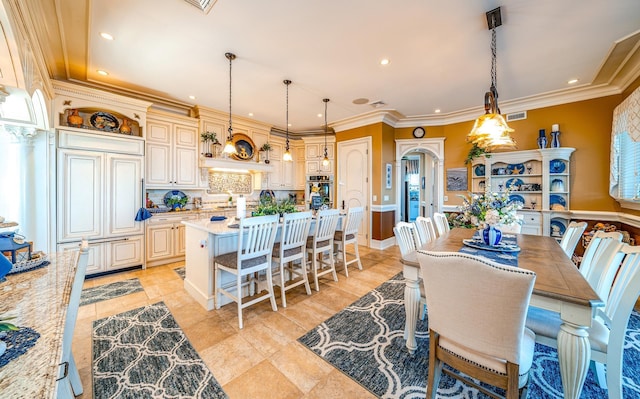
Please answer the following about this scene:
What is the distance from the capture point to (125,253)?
12.3 feet

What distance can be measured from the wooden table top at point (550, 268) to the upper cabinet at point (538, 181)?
76.6 inches

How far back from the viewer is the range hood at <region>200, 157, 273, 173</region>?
4.64 metres

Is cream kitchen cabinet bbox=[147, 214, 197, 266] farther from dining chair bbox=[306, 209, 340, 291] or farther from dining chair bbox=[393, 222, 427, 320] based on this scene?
dining chair bbox=[393, 222, 427, 320]

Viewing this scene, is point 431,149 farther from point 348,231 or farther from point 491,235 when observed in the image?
point 491,235

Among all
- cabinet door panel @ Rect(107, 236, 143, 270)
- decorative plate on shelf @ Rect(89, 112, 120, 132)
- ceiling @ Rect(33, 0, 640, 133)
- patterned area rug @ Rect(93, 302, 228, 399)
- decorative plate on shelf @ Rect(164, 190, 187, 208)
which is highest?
ceiling @ Rect(33, 0, 640, 133)

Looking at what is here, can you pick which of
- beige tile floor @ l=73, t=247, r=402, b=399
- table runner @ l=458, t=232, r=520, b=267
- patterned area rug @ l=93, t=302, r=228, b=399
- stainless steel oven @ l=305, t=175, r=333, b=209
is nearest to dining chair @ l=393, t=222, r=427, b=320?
table runner @ l=458, t=232, r=520, b=267

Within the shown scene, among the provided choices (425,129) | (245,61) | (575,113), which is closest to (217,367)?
(245,61)

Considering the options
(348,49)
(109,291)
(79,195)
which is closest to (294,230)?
(348,49)

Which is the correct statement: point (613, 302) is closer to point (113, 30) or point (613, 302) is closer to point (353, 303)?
point (353, 303)

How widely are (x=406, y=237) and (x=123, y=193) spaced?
4242mm

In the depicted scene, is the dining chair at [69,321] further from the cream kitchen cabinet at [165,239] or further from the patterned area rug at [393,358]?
the cream kitchen cabinet at [165,239]

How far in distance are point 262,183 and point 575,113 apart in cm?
613

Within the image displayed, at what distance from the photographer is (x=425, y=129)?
542 cm

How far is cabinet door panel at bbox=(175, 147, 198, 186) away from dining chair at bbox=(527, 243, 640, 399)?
5.12 m
